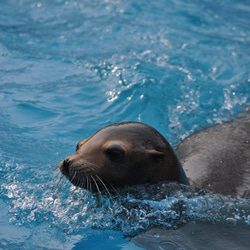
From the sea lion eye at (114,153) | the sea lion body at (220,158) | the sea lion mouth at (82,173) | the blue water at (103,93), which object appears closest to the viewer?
the sea lion mouth at (82,173)

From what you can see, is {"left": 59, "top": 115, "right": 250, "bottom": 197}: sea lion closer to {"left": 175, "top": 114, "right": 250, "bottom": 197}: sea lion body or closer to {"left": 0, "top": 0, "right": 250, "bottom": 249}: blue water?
{"left": 175, "top": 114, "right": 250, "bottom": 197}: sea lion body

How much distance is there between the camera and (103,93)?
27.1 feet

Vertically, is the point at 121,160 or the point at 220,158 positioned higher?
the point at 121,160

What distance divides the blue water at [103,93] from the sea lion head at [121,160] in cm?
22

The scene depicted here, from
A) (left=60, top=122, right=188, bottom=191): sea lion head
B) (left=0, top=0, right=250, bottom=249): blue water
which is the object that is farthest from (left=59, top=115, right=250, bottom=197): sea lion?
(left=0, top=0, right=250, bottom=249): blue water

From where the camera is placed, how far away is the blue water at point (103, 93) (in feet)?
15.4

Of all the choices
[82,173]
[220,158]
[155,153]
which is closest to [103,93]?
[220,158]

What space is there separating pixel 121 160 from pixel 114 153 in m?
0.10

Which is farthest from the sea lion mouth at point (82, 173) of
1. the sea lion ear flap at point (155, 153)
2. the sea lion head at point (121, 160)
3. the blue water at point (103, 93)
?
the sea lion ear flap at point (155, 153)

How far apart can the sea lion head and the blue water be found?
0.22 metres

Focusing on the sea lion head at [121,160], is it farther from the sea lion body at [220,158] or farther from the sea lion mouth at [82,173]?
the sea lion body at [220,158]

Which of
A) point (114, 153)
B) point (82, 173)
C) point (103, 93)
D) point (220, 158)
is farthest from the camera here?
point (103, 93)

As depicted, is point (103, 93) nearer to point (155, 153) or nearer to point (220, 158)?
point (220, 158)

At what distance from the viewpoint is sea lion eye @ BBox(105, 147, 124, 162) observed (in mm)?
4480
